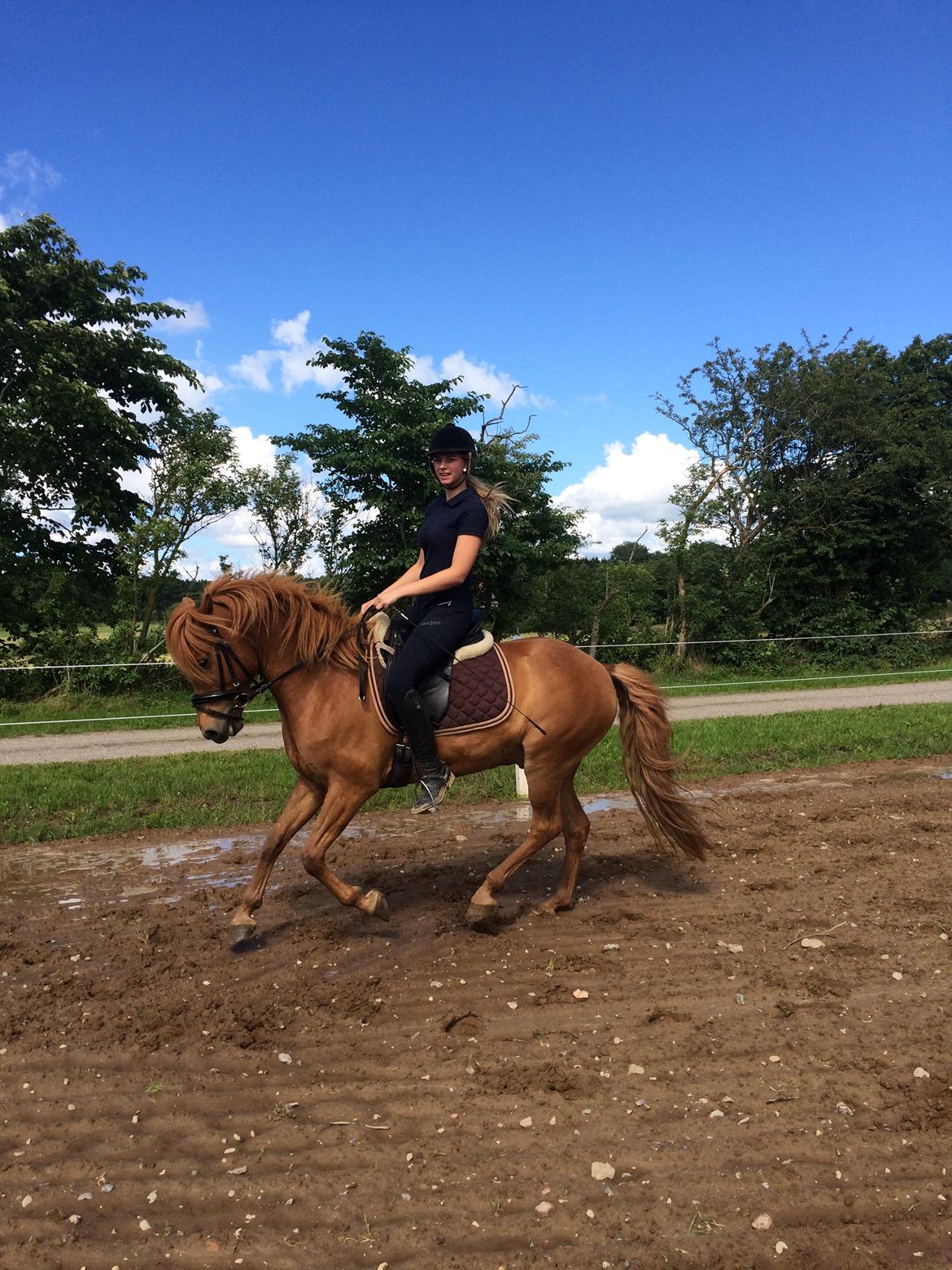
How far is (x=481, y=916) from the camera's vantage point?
4.82m

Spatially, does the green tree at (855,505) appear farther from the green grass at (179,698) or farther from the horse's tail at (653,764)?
the horse's tail at (653,764)

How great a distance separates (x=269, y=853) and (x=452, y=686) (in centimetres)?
158

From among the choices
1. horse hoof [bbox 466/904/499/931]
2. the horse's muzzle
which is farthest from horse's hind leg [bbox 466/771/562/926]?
the horse's muzzle

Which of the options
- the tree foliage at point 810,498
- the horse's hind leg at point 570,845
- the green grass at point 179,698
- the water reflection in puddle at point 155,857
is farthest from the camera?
the tree foliage at point 810,498

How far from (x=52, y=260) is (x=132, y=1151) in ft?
62.7

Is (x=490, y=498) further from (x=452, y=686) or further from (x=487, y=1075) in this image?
(x=487, y=1075)

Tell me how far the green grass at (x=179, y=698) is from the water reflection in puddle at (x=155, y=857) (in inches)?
302

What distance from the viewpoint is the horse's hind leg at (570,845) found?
5.24 metres

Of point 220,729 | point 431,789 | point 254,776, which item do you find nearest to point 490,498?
point 431,789

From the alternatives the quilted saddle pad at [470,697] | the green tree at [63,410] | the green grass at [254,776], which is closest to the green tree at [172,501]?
the green tree at [63,410]

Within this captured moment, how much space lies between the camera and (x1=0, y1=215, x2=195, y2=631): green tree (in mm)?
15820

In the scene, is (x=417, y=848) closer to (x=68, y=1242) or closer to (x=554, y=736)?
(x=554, y=736)

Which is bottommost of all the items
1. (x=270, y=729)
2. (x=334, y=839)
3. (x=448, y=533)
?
(x=270, y=729)

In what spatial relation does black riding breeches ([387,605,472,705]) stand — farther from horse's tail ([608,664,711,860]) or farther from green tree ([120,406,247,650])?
green tree ([120,406,247,650])
